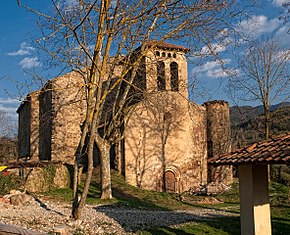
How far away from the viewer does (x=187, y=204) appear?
16734 mm

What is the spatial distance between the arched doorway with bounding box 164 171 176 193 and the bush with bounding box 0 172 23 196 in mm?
9814

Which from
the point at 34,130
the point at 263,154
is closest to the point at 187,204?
the point at 263,154

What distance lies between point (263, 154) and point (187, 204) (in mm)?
10295

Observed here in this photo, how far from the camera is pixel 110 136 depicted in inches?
610

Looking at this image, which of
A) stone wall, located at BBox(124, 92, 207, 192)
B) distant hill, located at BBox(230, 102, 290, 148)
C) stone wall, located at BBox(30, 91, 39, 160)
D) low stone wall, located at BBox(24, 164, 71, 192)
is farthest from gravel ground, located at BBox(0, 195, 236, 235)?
stone wall, located at BBox(30, 91, 39, 160)

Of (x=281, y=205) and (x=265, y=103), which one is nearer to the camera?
(x=281, y=205)

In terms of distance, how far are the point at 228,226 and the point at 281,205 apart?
223 inches

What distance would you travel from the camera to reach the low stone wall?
16.1m

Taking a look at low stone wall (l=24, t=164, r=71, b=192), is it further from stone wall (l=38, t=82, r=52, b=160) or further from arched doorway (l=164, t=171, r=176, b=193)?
stone wall (l=38, t=82, r=52, b=160)

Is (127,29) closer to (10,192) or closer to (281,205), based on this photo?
(10,192)

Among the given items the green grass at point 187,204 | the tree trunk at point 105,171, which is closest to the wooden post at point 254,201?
the green grass at point 187,204

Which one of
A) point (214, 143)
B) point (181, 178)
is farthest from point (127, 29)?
point (214, 143)

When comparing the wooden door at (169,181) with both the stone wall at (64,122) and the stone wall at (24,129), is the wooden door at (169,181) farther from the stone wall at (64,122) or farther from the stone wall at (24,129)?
the stone wall at (24,129)

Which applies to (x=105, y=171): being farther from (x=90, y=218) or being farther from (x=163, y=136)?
(x=163, y=136)
